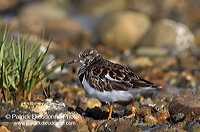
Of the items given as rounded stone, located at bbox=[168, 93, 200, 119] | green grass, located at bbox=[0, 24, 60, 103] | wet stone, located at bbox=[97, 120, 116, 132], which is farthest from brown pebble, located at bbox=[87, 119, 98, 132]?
green grass, located at bbox=[0, 24, 60, 103]

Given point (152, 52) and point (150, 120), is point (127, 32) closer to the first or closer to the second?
point (152, 52)

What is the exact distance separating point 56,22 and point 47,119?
13.2 metres

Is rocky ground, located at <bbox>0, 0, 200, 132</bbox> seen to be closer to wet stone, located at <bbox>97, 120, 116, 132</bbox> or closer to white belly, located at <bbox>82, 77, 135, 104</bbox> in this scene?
wet stone, located at <bbox>97, 120, 116, 132</bbox>

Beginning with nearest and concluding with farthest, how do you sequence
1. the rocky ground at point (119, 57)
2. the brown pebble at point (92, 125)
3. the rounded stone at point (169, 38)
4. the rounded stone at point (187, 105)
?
the brown pebble at point (92, 125)
the rocky ground at point (119, 57)
the rounded stone at point (187, 105)
the rounded stone at point (169, 38)

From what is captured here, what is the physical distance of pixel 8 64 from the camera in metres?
7.41

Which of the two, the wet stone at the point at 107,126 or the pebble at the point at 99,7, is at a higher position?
the pebble at the point at 99,7

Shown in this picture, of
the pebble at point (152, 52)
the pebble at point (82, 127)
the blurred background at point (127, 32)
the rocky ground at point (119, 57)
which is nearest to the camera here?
the pebble at point (82, 127)

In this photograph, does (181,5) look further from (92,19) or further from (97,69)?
(97,69)

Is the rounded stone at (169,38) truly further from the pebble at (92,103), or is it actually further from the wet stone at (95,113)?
the wet stone at (95,113)

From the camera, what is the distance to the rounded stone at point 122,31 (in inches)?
650

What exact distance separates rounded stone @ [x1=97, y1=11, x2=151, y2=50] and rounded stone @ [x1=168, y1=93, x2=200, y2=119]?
962 centimetres

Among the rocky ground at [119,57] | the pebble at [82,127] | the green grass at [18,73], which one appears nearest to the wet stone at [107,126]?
the rocky ground at [119,57]

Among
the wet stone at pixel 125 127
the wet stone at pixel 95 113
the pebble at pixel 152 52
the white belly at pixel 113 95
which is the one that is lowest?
the wet stone at pixel 125 127

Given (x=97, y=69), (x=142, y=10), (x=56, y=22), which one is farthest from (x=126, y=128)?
(x=142, y=10)
